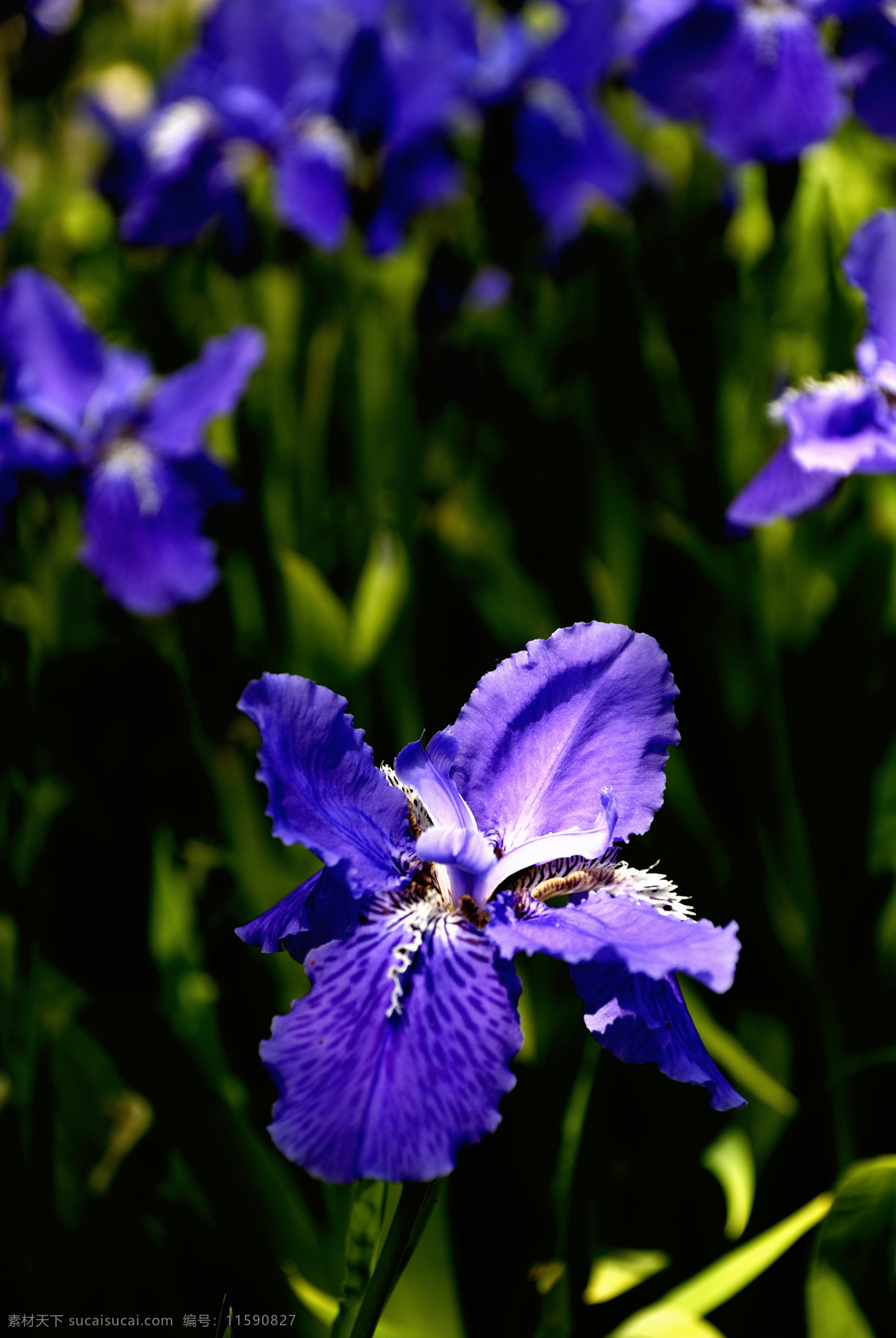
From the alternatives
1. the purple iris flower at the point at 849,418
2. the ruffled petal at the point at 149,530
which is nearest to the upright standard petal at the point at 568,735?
the purple iris flower at the point at 849,418

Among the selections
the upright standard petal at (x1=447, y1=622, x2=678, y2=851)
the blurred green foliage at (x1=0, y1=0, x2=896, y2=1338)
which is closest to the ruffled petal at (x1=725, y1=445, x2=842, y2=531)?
the blurred green foliage at (x1=0, y1=0, x2=896, y2=1338)

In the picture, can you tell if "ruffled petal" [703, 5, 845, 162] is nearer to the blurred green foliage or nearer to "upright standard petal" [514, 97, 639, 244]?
the blurred green foliage

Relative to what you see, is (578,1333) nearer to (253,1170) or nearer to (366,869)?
(253,1170)

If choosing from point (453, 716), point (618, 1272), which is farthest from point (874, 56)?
point (618, 1272)

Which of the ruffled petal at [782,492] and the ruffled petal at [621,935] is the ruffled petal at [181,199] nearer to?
the ruffled petal at [782,492]

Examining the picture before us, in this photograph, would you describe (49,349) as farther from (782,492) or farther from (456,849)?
(456,849)

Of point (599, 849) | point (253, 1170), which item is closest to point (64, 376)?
point (253, 1170)

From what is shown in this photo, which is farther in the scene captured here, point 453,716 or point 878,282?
point 453,716

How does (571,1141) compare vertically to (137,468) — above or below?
below
